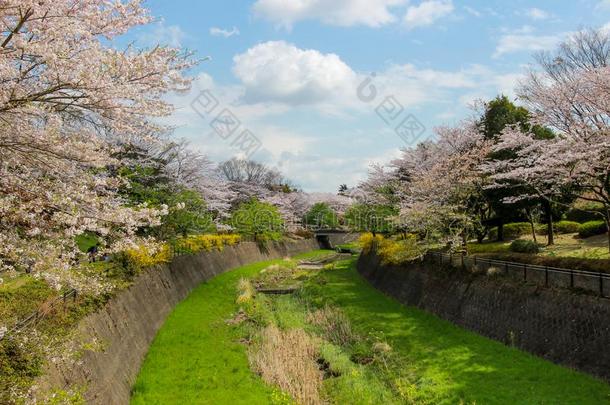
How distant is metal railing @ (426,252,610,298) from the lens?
16391 mm

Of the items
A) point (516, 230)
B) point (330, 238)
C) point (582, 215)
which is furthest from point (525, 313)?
point (330, 238)

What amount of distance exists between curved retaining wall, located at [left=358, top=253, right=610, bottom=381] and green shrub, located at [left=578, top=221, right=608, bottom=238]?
10629 mm

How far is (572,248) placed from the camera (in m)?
27.7

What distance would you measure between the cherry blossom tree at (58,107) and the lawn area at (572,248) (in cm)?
2100

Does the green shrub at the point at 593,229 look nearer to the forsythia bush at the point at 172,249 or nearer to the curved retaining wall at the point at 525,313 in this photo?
the curved retaining wall at the point at 525,313

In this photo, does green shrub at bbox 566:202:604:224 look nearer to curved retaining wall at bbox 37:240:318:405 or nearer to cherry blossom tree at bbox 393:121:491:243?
cherry blossom tree at bbox 393:121:491:243

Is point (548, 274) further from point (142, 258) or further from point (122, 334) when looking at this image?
point (142, 258)

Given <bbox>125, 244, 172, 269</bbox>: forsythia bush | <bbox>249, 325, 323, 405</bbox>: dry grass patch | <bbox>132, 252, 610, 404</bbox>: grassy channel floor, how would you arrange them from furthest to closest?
<bbox>125, 244, 172, 269</bbox>: forsythia bush → <bbox>249, 325, 323, 405</bbox>: dry grass patch → <bbox>132, 252, 610, 404</bbox>: grassy channel floor

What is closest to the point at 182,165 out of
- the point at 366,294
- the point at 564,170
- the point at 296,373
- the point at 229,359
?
the point at 366,294

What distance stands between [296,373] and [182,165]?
28.5 metres

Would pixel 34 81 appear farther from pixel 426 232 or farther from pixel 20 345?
pixel 426 232

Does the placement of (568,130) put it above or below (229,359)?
above

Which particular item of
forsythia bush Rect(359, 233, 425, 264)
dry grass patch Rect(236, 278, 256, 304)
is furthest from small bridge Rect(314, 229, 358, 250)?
dry grass patch Rect(236, 278, 256, 304)

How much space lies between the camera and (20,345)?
9750mm
